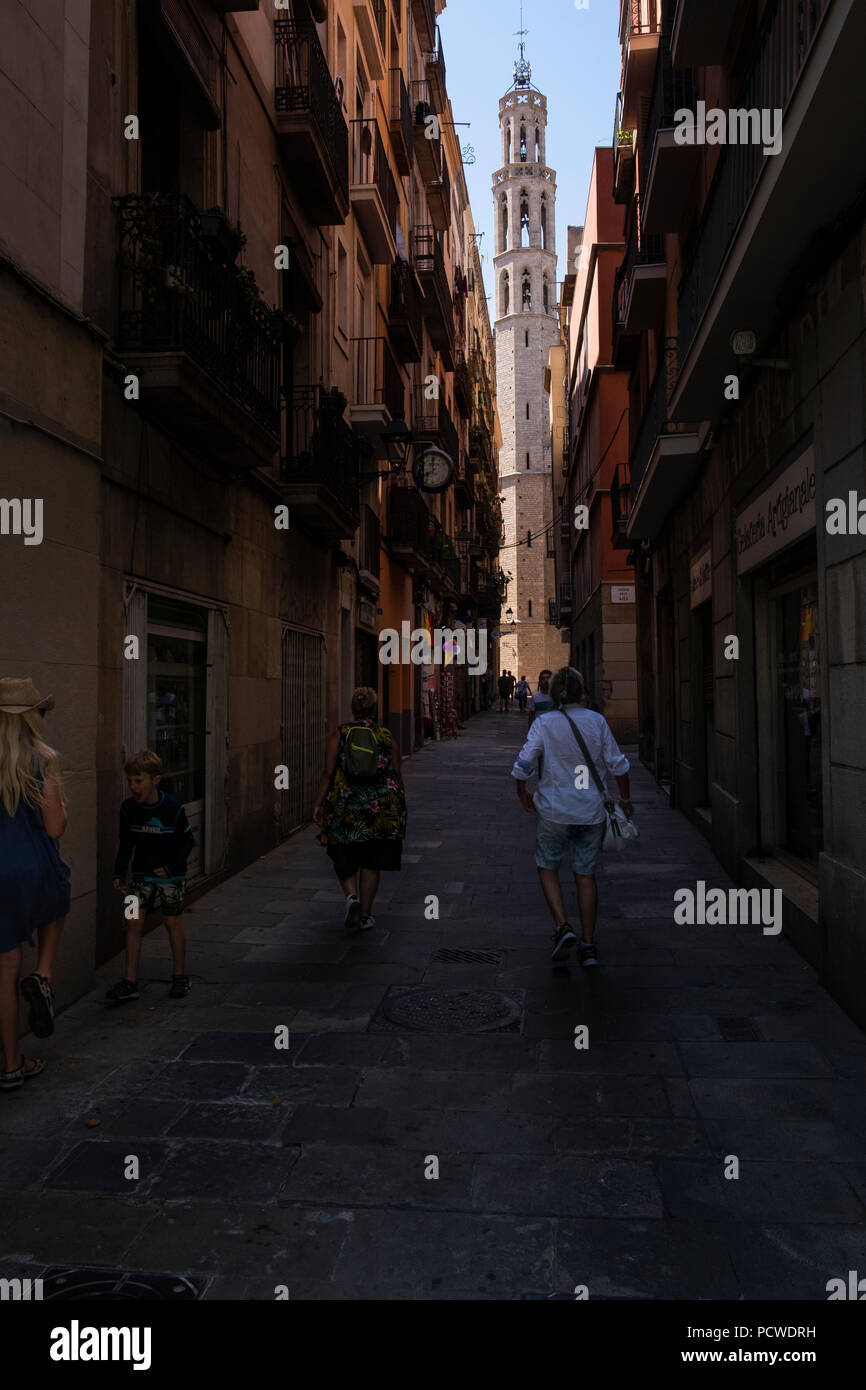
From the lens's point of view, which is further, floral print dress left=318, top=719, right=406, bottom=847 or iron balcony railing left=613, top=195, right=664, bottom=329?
iron balcony railing left=613, top=195, right=664, bottom=329

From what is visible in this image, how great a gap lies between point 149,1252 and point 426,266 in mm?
24969

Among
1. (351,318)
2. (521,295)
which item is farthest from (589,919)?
(521,295)

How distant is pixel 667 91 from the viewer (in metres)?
11.2

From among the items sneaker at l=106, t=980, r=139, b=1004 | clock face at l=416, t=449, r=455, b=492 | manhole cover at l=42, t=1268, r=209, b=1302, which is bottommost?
manhole cover at l=42, t=1268, r=209, b=1302

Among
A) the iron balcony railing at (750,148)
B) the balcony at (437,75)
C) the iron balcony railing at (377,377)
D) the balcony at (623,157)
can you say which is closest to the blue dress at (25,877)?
the iron balcony railing at (750,148)

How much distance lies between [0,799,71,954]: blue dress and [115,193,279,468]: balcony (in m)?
3.38

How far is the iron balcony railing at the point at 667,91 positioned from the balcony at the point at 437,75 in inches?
693

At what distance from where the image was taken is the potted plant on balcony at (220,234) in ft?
24.5

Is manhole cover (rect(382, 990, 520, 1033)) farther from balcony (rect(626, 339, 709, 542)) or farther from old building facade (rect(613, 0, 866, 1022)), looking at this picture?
balcony (rect(626, 339, 709, 542))

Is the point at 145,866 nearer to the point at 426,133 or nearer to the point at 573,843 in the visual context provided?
the point at 573,843

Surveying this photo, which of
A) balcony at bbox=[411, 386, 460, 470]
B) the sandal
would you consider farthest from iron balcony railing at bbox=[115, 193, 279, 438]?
balcony at bbox=[411, 386, 460, 470]

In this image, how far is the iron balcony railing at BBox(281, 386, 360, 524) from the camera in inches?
455

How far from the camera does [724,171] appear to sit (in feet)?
25.8

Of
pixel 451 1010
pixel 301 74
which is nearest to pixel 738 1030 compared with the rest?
pixel 451 1010
